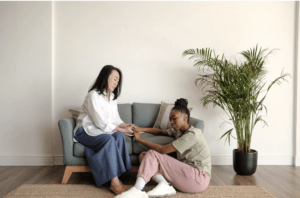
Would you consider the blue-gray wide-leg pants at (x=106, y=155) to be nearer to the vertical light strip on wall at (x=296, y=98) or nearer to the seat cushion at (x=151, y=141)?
the seat cushion at (x=151, y=141)

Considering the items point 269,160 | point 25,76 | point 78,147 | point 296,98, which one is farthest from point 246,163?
point 25,76

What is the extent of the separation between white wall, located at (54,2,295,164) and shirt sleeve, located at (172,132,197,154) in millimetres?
1383

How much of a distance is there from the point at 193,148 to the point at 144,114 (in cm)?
112

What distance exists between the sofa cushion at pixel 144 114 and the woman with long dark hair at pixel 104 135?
499mm

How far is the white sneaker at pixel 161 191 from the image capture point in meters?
1.79

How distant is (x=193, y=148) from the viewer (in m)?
2.00

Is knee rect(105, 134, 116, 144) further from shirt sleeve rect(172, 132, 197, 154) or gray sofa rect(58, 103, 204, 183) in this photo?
shirt sleeve rect(172, 132, 197, 154)

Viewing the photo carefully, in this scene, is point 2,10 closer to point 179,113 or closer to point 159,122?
point 159,122

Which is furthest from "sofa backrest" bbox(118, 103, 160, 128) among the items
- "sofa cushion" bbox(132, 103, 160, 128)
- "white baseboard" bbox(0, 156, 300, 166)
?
"white baseboard" bbox(0, 156, 300, 166)

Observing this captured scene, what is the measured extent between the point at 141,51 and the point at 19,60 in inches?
67.2

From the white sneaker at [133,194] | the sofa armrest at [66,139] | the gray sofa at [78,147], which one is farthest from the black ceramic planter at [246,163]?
the sofa armrest at [66,139]

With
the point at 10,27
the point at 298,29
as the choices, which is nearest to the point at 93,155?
the point at 10,27

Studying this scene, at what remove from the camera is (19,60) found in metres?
3.14

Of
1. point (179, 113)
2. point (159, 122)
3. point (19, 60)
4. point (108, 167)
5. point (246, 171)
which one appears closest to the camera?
point (179, 113)
